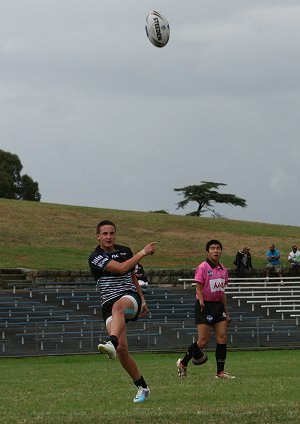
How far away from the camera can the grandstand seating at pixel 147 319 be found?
91.2ft

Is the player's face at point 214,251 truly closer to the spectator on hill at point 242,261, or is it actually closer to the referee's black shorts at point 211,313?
the referee's black shorts at point 211,313

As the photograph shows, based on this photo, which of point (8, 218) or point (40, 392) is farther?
point (8, 218)

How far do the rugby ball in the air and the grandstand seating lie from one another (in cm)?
808

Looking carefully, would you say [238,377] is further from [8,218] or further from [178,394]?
[8,218]

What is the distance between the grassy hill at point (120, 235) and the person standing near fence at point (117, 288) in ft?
112

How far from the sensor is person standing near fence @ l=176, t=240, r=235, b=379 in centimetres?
1438

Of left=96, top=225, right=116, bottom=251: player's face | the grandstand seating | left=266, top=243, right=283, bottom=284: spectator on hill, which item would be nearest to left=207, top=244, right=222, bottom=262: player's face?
left=96, top=225, right=116, bottom=251: player's face

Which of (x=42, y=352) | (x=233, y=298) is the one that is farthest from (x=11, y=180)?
(x=42, y=352)

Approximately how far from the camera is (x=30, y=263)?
1826 inches

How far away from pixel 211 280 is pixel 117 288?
389cm

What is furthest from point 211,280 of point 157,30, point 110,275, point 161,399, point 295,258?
point 295,258

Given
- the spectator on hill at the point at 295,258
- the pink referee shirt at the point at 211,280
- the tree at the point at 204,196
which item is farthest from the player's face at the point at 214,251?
the tree at the point at 204,196

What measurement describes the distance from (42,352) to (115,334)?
17167 millimetres

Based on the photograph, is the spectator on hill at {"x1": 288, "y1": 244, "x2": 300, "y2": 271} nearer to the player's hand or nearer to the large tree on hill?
the player's hand
